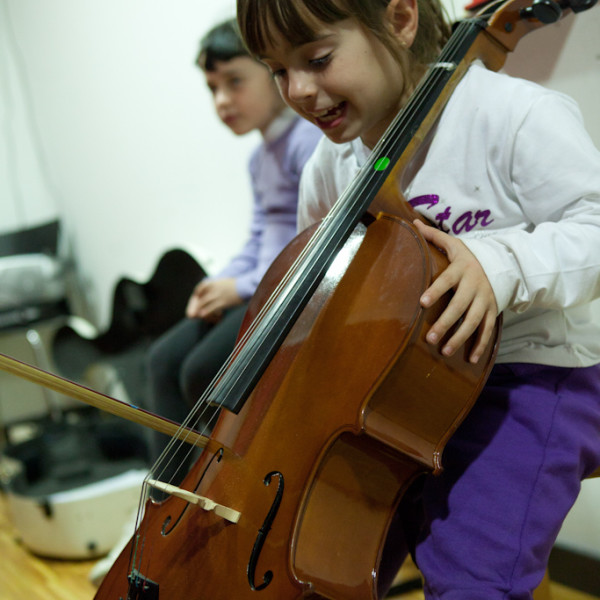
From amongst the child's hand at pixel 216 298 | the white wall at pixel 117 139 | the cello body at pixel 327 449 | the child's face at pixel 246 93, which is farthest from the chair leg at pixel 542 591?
the white wall at pixel 117 139

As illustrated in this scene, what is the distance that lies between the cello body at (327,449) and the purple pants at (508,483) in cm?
6

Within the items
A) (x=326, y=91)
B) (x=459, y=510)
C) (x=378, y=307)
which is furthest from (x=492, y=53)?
(x=459, y=510)

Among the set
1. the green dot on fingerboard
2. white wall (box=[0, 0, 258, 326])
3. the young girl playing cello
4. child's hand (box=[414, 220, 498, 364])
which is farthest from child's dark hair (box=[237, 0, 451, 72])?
white wall (box=[0, 0, 258, 326])

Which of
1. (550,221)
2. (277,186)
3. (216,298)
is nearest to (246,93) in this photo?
Result: (277,186)

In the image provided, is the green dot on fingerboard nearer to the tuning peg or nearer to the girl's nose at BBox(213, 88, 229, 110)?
the tuning peg

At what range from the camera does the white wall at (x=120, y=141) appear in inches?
75.3

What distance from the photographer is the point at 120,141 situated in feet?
7.72

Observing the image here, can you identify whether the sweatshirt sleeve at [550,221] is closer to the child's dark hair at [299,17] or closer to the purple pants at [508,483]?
the purple pants at [508,483]

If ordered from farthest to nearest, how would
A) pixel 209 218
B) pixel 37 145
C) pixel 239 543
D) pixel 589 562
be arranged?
pixel 37 145, pixel 209 218, pixel 589 562, pixel 239 543

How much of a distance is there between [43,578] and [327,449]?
3.93ft

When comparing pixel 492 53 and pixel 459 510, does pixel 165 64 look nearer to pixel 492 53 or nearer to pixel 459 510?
pixel 492 53

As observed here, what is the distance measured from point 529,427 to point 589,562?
1.99ft

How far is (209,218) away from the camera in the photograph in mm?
2004

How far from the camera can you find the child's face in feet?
4.57
